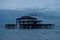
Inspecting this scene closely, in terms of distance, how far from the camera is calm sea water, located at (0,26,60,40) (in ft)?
4.52

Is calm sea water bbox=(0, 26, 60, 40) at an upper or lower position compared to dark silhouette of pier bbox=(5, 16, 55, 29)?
lower

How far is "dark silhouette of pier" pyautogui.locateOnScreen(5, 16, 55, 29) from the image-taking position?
1361mm

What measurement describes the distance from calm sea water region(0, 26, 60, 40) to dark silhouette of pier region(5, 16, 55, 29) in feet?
0.15

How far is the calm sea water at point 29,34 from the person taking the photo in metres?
1.38

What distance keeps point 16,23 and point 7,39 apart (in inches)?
10.9

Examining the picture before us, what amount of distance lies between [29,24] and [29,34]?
0.49 ft

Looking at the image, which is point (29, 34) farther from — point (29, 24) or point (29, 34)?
point (29, 24)

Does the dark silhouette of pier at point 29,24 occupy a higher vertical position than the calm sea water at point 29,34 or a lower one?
higher

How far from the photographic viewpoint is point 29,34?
1388 mm

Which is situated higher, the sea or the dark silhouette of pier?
the dark silhouette of pier

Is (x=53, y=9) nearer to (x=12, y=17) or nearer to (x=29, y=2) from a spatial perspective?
(x=29, y=2)

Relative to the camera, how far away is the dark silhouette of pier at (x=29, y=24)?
4.47 feet

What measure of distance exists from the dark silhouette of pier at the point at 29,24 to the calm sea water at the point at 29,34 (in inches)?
1.8

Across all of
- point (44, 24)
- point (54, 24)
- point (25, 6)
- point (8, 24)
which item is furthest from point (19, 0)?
point (54, 24)
